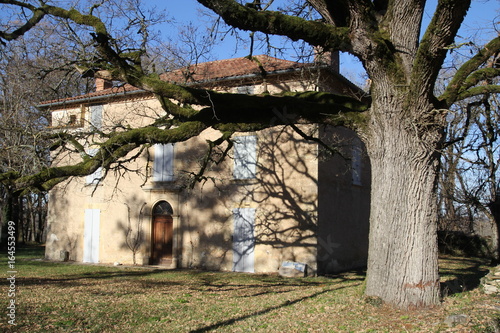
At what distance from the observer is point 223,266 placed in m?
15.8

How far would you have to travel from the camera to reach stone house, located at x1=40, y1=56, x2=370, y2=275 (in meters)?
14.8

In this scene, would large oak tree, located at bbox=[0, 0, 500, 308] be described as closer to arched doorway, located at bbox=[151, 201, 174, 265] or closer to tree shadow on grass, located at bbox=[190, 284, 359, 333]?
tree shadow on grass, located at bbox=[190, 284, 359, 333]

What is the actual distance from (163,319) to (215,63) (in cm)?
1332

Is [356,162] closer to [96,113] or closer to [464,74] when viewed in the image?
[464,74]

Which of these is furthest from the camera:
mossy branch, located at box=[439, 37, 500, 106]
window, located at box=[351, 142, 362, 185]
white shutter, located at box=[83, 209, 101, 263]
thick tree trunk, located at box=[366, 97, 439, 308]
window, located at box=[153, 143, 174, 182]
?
white shutter, located at box=[83, 209, 101, 263]

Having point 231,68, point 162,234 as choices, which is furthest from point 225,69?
point 162,234

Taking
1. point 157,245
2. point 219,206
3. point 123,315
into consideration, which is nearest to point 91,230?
point 157,245

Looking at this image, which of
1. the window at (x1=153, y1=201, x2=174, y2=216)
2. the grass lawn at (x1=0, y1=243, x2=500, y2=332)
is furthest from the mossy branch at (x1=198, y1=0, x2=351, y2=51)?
the window at (x1=153, y1=201, x2=174, y2=216)

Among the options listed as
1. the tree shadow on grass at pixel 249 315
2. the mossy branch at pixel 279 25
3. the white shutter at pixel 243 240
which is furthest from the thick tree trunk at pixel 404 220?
the white shutter at pixel 243 240

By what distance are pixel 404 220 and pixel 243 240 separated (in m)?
8.94

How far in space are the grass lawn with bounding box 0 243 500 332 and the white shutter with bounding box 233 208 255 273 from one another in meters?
2.75

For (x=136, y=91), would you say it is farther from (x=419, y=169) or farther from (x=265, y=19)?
(x=419, y=169)

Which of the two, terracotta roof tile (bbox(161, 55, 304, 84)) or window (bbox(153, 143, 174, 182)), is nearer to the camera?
terracotta roof tile (bbox(161, 55, 304, 84))

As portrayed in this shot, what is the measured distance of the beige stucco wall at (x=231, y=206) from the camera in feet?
48.4
